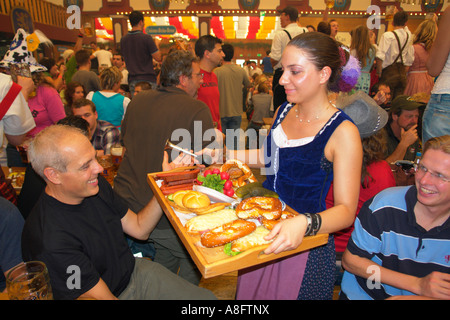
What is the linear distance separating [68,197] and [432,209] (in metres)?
1.97

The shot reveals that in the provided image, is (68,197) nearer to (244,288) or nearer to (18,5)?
(244,288)

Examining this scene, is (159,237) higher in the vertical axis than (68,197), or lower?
lower

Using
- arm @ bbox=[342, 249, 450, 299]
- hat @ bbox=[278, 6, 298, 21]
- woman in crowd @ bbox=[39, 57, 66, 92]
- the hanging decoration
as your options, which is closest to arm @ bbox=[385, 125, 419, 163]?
arm @ bbox=[342, 249, 450, 299]

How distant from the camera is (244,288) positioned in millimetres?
1837

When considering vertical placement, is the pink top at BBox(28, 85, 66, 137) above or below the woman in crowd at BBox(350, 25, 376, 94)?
below

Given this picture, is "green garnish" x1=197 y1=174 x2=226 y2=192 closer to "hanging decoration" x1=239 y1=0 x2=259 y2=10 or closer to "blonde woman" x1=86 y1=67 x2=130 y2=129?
"blonde woman" x1=86 y1=67 x2=130 y2=129

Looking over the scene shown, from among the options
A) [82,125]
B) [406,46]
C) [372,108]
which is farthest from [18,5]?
[372,108]

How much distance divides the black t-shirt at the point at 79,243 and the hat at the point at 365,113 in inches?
69.6

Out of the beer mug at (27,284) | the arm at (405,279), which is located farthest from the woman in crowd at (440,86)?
the beer mug at (27,284)

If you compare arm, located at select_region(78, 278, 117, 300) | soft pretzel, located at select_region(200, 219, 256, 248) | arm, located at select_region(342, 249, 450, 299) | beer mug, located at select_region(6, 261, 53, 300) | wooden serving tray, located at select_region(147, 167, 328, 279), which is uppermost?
soft pretzel, located at select_region(200, 219, 256, 248)

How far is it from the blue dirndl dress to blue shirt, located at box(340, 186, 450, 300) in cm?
18

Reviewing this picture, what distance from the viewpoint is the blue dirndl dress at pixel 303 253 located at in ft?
5.39

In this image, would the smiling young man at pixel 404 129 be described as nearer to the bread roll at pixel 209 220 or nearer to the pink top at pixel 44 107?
the bread roll at pixel 209 220

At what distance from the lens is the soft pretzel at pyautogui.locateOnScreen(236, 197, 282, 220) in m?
1.50
